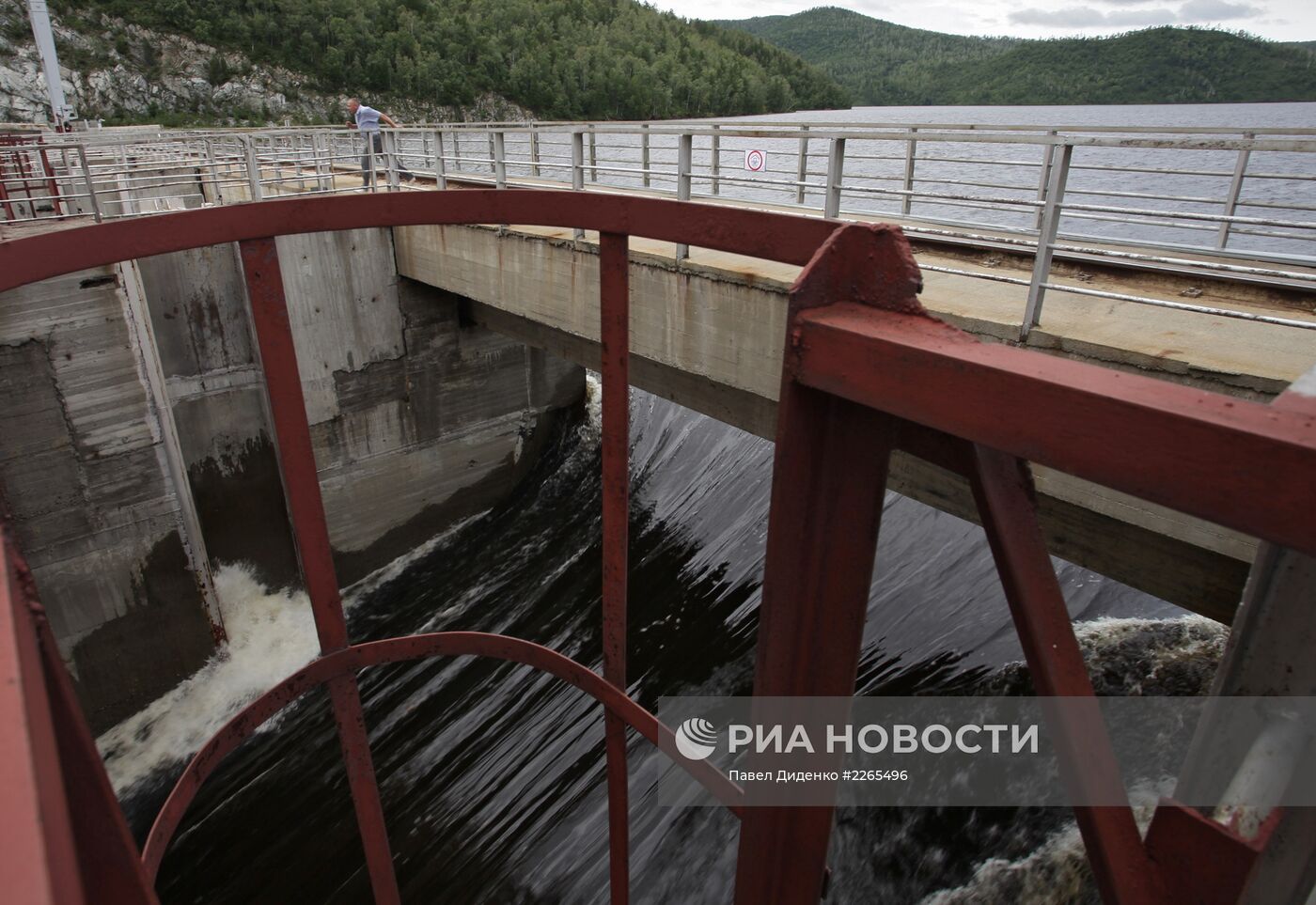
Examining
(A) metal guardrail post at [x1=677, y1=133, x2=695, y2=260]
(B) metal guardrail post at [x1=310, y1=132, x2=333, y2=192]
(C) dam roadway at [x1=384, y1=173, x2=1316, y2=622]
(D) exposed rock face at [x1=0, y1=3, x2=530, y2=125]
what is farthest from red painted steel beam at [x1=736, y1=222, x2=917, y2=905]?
(D) exposed rock face at [x1=0, y1=3, x2=530, y2=125]

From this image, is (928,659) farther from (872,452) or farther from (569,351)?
(872,452)

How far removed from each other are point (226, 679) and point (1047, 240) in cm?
1056

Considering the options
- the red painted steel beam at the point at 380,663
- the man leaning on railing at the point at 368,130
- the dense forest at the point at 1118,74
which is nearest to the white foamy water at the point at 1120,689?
the red painted steel beam at the point at 380,663

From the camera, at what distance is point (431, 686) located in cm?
991

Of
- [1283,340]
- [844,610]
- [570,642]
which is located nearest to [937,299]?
[1283,340]

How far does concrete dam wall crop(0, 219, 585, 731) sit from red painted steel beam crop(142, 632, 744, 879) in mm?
6282

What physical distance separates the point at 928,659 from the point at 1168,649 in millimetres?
A: 2514

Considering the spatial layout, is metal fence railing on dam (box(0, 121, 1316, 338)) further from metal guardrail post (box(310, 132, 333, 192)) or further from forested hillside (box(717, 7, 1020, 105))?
forested hillside (box(717, 7, 1020, 105))

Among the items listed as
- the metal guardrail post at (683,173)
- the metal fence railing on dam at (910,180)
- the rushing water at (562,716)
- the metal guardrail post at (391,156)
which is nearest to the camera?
the metal fence railing on dam at (910,180)

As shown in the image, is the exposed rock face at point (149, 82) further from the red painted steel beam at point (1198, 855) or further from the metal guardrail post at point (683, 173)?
the red painted steel beam at point (1198, 855)

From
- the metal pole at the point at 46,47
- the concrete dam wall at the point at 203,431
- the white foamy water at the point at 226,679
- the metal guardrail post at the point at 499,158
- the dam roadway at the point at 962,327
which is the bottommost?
the white foamy water at the point at 226,679

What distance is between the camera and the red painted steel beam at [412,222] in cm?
262

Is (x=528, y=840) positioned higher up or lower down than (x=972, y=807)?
lower down

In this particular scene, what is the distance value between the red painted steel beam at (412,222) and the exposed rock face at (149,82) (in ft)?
213
